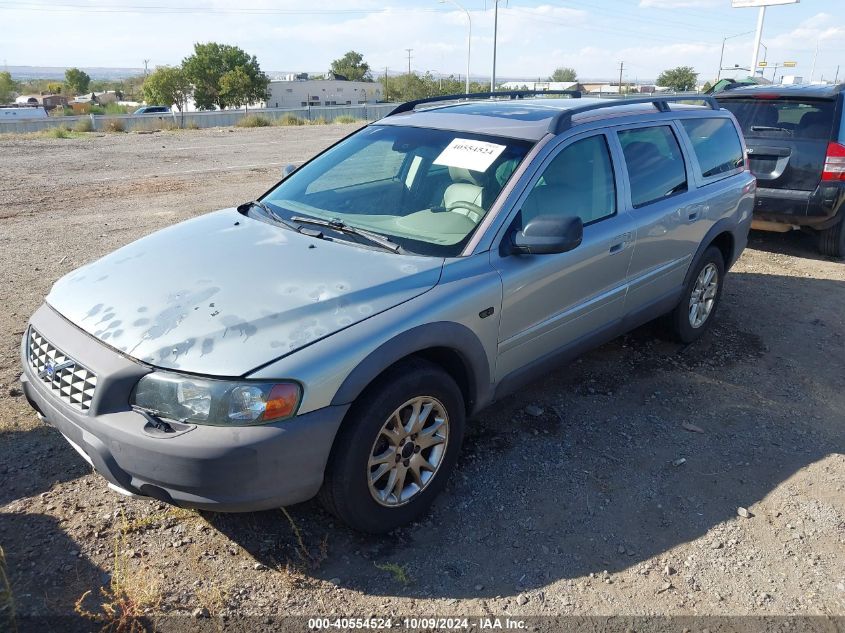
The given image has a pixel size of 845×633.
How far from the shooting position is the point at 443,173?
358cm

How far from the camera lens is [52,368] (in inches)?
107

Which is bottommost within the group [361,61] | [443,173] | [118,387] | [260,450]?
[260,450]

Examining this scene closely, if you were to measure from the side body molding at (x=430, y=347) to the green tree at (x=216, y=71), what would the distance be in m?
83.2

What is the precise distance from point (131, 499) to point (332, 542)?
104 centimetres

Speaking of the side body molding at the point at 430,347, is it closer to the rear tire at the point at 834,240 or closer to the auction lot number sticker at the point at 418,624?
the auction lot number sticker at the point at 418,624

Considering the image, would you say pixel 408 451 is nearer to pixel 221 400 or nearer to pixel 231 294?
pixel 221 400

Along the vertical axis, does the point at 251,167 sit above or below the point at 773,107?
below

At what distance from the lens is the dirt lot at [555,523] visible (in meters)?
2.66

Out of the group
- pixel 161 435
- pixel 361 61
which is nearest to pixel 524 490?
pixel 161 435

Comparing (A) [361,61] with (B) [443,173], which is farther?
(A) [361,61]

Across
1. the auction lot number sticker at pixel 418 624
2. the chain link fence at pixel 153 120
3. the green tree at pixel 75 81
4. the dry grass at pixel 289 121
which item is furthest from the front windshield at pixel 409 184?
the green tree at pixel 75 81

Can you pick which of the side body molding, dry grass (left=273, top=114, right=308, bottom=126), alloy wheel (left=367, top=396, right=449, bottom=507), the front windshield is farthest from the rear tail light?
dry grass (left=273, top=114, right=308, bottom=126)

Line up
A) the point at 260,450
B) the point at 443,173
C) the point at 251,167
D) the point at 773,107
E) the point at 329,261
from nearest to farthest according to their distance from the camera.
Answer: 1. the point at 260,450
2. the point at 329,261
3. the point at 443,173
4. the point at 773,107
5. the point at 251,167

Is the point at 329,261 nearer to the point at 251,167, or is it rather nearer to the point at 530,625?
the point at 530,625
